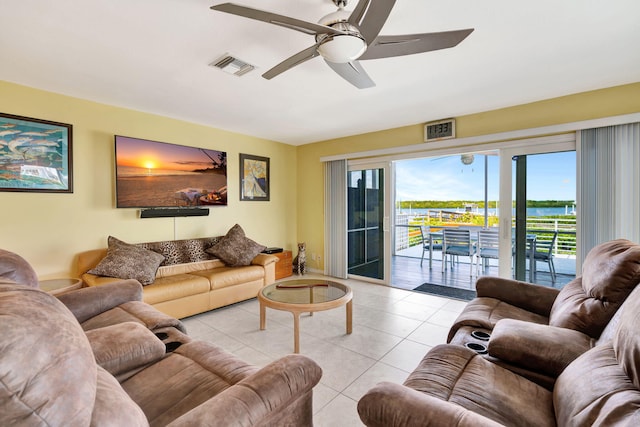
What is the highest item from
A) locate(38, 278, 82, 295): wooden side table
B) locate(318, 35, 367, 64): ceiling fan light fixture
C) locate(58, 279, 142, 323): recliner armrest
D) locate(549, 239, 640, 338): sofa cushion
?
locate(318, 35, 367, 64): ceiling fan light fixture

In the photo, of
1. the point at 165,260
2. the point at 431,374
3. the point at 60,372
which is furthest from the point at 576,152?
the point at 165,260

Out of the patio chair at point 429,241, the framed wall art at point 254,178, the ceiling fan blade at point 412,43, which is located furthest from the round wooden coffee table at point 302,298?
the patio chair at point 429,241

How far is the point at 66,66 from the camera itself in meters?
2.50

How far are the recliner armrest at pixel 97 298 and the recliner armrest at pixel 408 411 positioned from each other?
2.04 metres

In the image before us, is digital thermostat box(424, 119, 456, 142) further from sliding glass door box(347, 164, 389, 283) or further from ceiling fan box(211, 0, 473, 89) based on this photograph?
ceiling fan box(211, 0, 473, 89)

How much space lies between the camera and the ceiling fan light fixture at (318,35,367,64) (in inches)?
64.9

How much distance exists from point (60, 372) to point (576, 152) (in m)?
4.31

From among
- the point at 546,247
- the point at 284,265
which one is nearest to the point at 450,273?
the point at 546,247

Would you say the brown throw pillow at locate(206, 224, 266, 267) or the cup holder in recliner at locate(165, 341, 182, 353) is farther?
the brown throw pillow at locate(206, 224, 266, 267)

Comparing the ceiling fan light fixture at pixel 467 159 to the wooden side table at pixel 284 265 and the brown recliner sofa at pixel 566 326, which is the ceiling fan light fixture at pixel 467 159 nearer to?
the wooden side table at pixel 284 265

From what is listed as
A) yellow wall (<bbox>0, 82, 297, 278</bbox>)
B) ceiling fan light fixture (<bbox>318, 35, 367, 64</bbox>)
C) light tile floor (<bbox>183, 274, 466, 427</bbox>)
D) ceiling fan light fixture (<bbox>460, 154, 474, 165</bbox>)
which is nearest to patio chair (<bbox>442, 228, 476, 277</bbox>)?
light tile floor (<bbox>183, 274, 466, 427</bbox>)

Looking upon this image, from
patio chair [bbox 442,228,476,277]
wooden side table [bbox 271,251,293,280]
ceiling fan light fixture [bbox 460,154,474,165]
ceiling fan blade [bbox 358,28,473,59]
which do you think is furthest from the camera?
ceiling fan light fixture [bbox 460,154,474,165]

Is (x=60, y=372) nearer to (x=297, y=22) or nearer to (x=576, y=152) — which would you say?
(x=297, y=22)

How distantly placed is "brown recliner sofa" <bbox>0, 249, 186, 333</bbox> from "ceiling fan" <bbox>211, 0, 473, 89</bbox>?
1.90 m
